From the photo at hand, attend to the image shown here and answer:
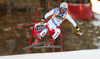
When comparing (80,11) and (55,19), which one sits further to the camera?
(80,11)

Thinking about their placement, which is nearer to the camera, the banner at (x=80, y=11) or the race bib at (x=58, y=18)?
the race bib at (x=58, y=18)

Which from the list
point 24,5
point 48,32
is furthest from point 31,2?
point 48,32

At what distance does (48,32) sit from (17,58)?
1.42 meters

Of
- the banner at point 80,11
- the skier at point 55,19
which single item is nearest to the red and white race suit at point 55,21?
the skier at point 55,19

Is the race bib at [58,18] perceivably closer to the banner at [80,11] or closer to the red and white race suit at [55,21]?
the red and white race suit at [55,21]

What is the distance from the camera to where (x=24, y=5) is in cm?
398

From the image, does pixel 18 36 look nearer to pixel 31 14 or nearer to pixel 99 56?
pixel 31 14

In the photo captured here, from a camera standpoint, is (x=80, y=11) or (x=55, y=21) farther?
(x=80, y=11)

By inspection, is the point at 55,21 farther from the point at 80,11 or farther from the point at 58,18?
the point at 80,11

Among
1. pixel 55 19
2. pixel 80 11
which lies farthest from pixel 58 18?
pixel 80 11

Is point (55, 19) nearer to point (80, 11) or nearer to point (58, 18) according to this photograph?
point (58, 18)

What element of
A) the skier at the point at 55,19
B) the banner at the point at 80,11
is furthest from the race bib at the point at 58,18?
the banner at the point at 80,11

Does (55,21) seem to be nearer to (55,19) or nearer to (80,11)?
(55,19)

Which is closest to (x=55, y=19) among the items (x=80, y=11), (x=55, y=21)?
(x=55, y=21)
